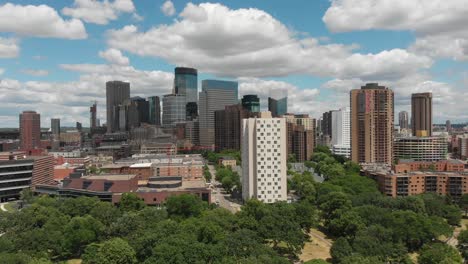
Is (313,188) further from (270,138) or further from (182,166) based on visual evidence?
(182,166)

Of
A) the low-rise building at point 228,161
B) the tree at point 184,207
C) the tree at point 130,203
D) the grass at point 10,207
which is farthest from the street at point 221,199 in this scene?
the grass at point 10,207

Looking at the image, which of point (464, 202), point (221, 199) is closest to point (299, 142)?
point (221, 199)

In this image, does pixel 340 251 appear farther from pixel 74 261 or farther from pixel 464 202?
pixel 464 202

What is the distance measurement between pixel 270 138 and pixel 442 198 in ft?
113

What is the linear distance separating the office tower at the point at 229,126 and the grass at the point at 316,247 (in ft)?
395

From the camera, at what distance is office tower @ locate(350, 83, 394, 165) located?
124 m

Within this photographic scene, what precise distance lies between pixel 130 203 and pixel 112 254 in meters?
27.4

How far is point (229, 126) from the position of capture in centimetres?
18575

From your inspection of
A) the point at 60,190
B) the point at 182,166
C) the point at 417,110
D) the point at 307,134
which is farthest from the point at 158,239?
the point at 417,110

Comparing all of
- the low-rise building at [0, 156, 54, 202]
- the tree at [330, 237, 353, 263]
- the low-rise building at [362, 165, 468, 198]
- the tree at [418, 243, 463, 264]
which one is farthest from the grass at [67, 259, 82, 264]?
the low-rise building at [362, 165, 468, 198]

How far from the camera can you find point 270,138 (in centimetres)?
7619

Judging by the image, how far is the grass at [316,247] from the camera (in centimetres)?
5116

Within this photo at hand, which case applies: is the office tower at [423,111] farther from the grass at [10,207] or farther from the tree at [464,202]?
the grass at [10,207]

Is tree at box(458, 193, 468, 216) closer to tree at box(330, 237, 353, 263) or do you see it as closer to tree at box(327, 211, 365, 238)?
tree at box(327, 211, 365, 238)
